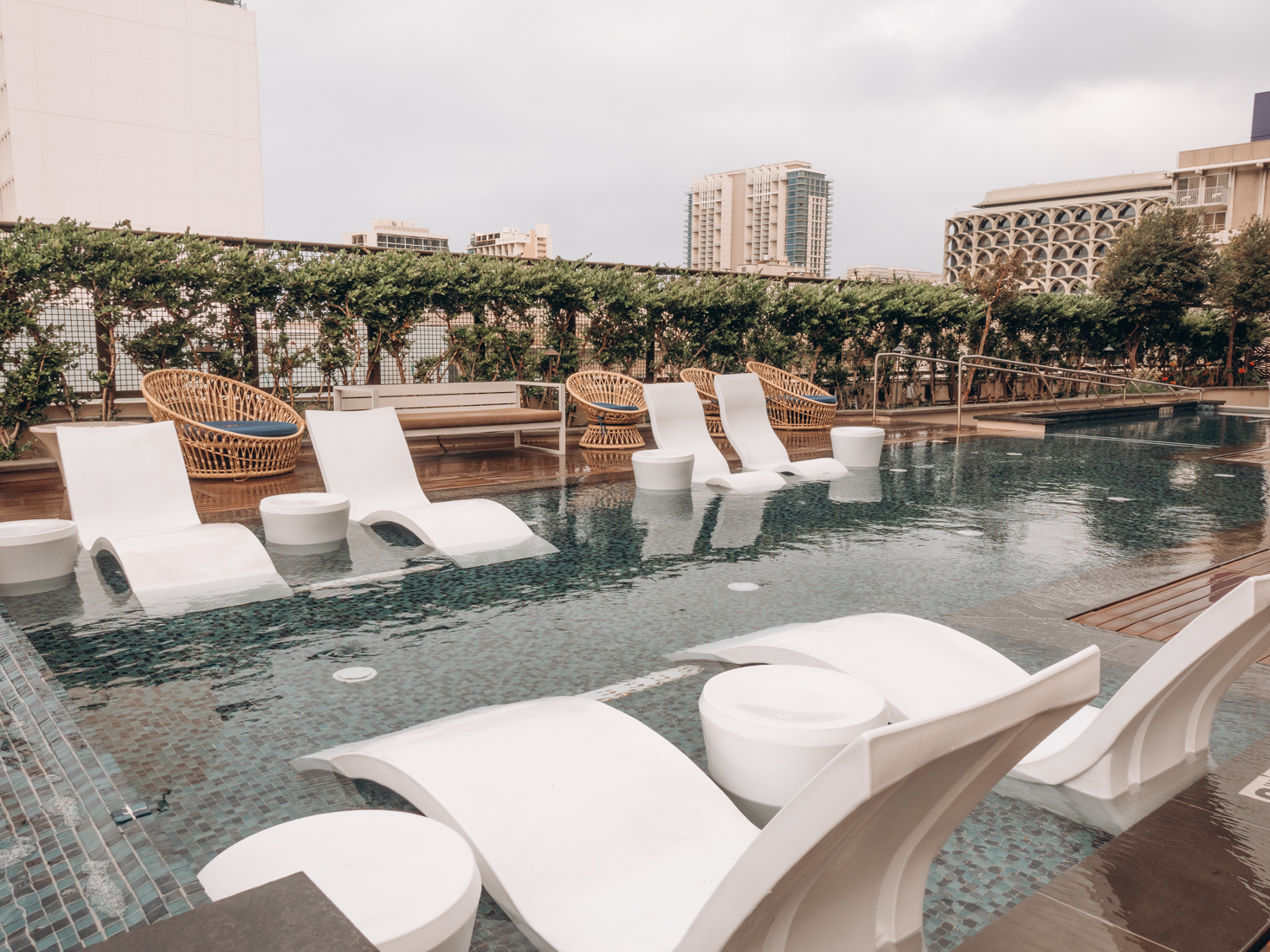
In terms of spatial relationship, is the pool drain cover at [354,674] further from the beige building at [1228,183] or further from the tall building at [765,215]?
the tall building at [765,215]

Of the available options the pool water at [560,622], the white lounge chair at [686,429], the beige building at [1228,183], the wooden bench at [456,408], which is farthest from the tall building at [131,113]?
the beige building at [1228,183]

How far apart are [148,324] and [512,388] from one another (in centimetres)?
357

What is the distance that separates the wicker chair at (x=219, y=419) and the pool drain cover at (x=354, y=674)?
14.6 feet

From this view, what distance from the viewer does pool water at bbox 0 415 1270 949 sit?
2.42 metres

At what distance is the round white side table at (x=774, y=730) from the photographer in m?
2.17

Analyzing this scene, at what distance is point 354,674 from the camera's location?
135 inches

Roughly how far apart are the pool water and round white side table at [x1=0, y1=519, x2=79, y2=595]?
133 mm

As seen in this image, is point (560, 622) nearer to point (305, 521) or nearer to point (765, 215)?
point (305, 521)

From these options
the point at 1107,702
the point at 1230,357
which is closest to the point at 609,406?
the point at 1107,702

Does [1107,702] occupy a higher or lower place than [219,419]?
lower

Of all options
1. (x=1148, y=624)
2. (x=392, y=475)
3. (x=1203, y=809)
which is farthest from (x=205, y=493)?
(x=1203, y=809)

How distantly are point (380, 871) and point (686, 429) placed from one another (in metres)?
6.98

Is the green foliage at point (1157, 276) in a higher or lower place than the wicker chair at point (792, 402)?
higher

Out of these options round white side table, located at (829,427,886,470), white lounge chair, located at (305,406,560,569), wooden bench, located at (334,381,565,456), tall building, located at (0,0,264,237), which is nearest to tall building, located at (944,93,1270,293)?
tall building, located at (0,0,264,237)
